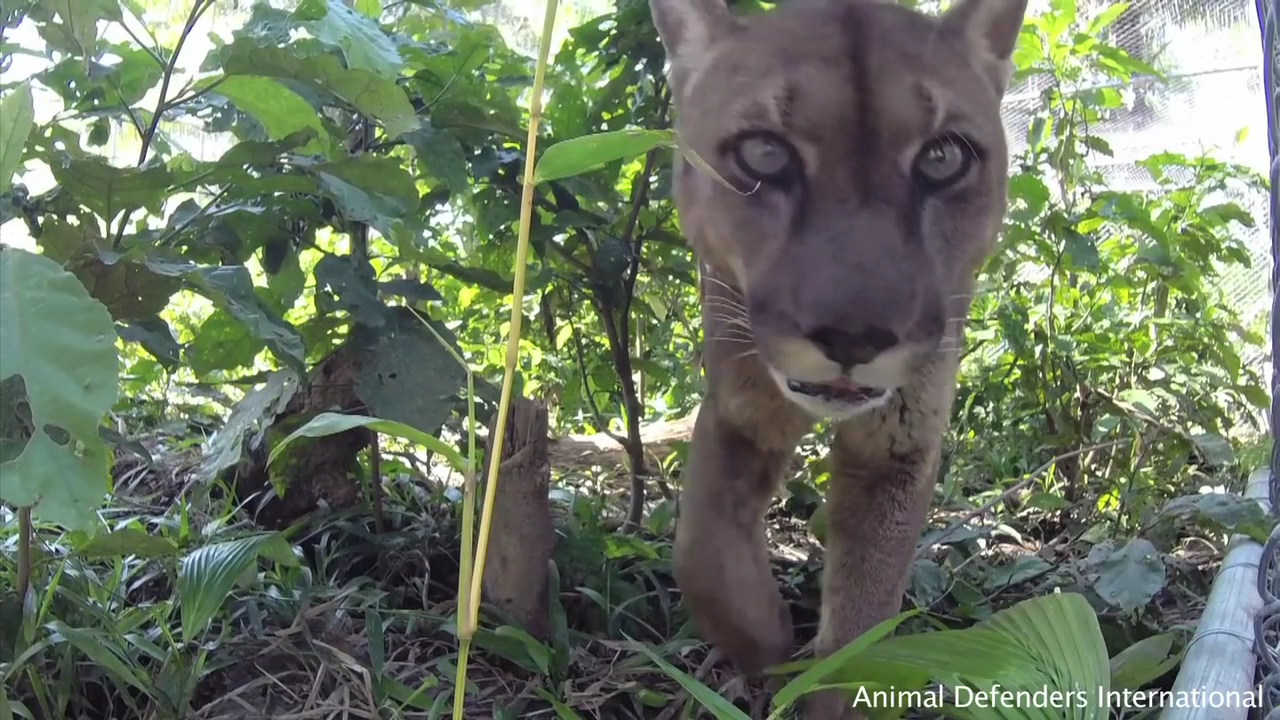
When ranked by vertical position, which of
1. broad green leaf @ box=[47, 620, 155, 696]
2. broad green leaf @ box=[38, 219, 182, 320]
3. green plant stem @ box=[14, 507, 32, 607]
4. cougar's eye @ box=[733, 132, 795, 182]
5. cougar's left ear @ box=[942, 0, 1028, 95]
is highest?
cougar's left ear @ box=[942, 0, 1028, 95]

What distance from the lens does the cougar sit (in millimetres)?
1637

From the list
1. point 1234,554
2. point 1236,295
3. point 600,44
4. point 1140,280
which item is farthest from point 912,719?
point 1236,295

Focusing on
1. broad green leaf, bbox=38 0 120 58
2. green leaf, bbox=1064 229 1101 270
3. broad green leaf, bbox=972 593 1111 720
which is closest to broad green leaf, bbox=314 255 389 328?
broad green leaf, bbox=38 0 120 58

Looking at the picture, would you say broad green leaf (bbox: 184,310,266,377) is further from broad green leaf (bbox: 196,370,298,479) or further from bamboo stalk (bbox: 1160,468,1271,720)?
bamboo stalk (bbox: 1160,468,1271,720)

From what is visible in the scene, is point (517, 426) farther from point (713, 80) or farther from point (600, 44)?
point (600, 44)

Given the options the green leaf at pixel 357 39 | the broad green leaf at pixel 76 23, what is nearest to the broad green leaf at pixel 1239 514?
the green leaf at pixel 357 39

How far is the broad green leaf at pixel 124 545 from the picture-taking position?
4.80 ft

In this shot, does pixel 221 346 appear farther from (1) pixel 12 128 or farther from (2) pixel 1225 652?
(2) pixel 1225 652

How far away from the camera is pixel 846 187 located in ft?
5.55

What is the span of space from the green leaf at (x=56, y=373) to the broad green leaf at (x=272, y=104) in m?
0.80

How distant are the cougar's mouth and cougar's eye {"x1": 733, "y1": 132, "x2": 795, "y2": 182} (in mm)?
368

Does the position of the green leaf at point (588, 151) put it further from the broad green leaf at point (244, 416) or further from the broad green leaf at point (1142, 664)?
the broad green leaf at point (1142, 664)

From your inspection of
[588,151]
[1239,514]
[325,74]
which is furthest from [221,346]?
[1239,514]

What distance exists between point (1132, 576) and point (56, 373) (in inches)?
72.0
